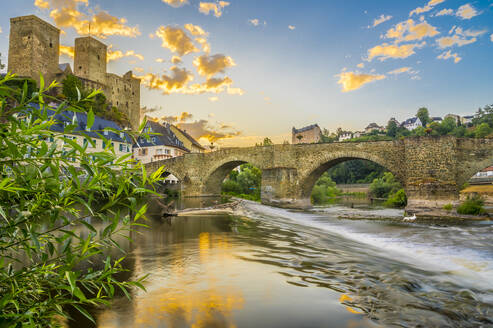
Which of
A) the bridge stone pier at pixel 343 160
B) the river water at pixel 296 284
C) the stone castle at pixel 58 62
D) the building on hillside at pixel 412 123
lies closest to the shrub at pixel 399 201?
the bridge stone pier at pixel 343 160

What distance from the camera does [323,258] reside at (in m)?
6.70

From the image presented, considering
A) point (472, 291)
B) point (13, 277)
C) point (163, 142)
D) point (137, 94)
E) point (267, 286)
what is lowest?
point (472, 291)

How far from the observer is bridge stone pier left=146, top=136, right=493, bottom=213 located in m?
20.4

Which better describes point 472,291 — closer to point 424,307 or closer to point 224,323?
point 424,307

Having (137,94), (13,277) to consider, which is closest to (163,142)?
(137,94)

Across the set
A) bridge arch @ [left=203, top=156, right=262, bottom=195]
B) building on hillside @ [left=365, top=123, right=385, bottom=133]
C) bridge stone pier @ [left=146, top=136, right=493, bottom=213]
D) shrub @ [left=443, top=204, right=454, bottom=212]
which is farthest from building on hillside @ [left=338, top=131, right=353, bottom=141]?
shrub @ [left=443, top=204, right=454, bottom=212]

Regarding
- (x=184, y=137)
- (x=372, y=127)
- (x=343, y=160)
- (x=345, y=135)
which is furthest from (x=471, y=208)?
(x=345, y=135)

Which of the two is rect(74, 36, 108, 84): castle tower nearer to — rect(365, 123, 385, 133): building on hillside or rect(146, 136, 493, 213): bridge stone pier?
rect(146, 136, 493, 213): bridge stone pier

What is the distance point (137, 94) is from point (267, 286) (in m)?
71.0

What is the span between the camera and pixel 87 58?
58250 millimetres

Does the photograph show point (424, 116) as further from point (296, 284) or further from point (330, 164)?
point (296, 284)

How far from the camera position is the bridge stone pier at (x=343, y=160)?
66.9ft

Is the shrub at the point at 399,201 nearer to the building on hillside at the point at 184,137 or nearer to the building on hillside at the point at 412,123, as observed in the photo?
the building on hillside at the point at 184,137

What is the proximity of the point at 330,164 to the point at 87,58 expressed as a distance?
167 ft
